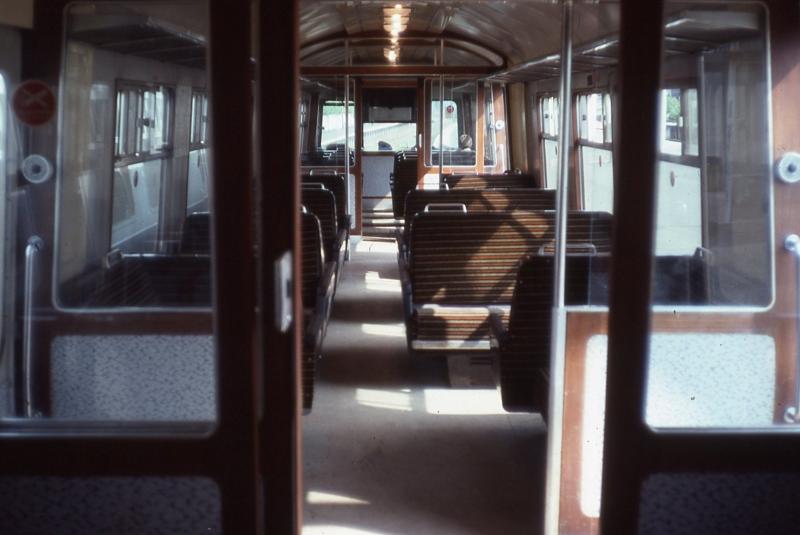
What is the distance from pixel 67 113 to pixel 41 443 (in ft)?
2.83

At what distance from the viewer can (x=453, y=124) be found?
1052cm

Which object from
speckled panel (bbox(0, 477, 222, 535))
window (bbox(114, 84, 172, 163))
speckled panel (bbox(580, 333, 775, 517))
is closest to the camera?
speckled panel (bbox(0, 477, 222, 535))

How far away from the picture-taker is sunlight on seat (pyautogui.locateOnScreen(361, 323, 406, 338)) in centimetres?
666

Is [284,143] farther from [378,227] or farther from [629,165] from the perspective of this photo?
[378,227]

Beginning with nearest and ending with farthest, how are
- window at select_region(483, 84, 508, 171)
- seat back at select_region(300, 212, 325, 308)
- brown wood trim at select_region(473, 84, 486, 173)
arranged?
seat back at select_region(300, 212, 325, 308)
window at select_region(483, 84, 508, 171)
brown wood trim at select_region(473, 84, 486, 173)

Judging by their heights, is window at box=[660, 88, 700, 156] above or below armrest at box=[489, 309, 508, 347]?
above

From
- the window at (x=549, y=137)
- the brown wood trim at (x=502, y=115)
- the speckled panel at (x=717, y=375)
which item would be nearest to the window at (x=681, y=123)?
the speckled panel at (x=717, y=375)

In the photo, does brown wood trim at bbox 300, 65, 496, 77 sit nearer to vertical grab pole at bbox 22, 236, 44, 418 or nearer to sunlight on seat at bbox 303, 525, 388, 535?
sunlight on seat at bbox 303, 525, 388, 535

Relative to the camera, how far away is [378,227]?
11.7m

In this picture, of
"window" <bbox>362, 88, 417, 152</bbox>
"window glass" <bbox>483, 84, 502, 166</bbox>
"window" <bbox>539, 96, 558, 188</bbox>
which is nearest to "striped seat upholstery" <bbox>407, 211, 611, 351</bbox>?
"window" <bbox>539, 96, 558, 188</bbox>

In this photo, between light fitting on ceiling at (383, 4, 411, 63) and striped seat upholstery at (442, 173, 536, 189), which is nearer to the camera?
light fitting on ceiling at (383, 4, 411, 63)

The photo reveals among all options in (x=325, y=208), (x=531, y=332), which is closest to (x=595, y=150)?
(x=325, y=208)

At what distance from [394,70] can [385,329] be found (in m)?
3.20

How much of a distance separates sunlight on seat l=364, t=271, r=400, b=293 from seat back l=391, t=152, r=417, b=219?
2.59m
